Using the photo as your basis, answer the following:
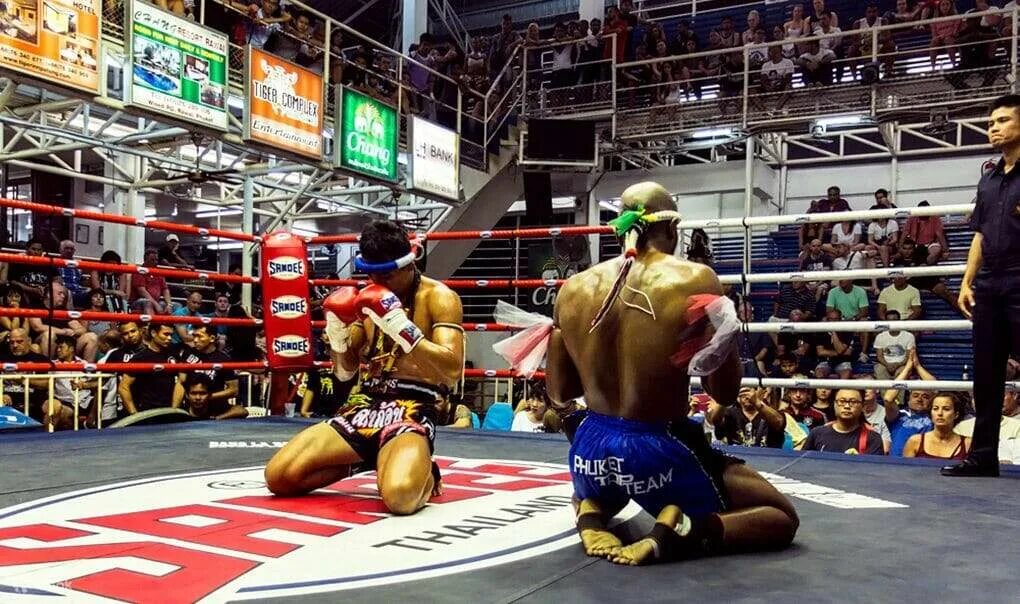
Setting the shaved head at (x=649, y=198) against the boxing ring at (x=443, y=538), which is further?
the shaved head at (x=649, y=198)

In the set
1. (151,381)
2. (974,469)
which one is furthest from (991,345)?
(151,381)

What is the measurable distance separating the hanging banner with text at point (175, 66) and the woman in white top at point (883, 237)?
6476 millimetres

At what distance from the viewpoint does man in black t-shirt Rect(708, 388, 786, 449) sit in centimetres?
450

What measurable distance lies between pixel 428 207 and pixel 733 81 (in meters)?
4.09

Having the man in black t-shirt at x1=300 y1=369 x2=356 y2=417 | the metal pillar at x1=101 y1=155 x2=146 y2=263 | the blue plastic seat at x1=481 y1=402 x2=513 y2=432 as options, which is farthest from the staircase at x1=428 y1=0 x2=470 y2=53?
the blue plastic seat at x1=481 y1=402 x2=513 y2=432

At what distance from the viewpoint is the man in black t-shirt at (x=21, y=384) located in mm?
6047

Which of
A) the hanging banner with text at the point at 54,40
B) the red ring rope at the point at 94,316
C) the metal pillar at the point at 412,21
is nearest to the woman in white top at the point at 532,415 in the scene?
the red ring rope at the point at 94,316

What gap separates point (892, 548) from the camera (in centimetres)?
210

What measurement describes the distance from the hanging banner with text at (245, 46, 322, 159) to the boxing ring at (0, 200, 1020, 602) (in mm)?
4876

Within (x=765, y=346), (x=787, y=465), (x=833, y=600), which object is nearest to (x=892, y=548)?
(x=833, y=600)

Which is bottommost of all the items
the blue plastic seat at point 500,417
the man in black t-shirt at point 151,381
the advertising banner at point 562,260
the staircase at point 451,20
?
the blue plastic seat at point 500,417

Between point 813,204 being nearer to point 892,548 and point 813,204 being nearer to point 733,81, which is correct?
point 733,81

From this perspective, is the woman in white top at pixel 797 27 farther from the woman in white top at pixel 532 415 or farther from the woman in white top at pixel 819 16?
the woman in white top at pixel 532 415

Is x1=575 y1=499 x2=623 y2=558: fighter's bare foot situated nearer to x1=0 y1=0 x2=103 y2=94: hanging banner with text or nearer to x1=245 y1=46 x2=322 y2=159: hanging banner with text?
x1=0 y1=0 x2=103 y2=94: hanging banner with text
